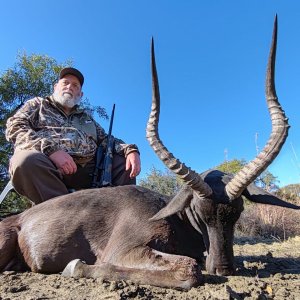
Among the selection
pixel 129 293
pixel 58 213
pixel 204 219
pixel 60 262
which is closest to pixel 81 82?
pixel 58 213

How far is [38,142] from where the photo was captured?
5.51 meters

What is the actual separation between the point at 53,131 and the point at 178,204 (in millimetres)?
2754

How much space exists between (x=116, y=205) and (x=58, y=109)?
2528 mm

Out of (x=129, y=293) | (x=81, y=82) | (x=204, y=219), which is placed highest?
(x=81, y=82)

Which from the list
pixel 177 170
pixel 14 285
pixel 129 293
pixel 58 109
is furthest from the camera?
pixel 58 109

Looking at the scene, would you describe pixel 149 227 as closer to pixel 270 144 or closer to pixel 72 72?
pixel 270 144

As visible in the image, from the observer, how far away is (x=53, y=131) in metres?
5.88

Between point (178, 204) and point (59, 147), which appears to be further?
point (59, 147)

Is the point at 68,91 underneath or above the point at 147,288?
above

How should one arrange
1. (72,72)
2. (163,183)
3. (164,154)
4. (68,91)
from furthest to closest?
(163,183) → (72,72) → (68,91) → (164,154)

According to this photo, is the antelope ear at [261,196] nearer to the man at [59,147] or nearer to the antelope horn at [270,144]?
the antelope horn at [270,144]

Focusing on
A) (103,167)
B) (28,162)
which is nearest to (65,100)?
(103,167)

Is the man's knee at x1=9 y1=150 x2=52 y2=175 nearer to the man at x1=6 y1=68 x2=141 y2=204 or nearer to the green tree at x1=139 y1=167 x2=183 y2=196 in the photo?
the man at x1=6 y1=68 x2=141 y2=204

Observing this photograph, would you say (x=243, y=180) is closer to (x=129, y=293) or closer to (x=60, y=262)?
(x=129, y=293)
